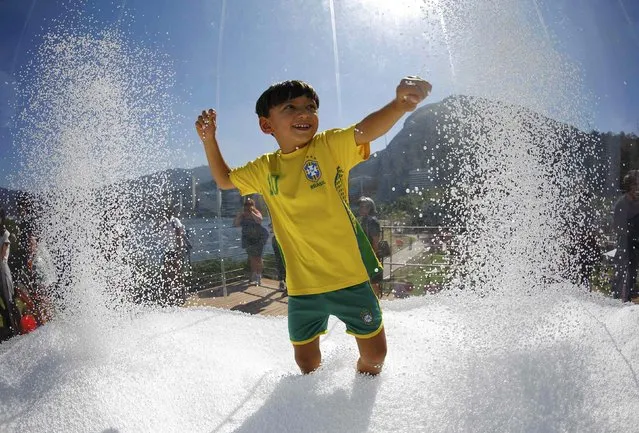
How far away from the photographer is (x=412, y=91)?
1041 mm

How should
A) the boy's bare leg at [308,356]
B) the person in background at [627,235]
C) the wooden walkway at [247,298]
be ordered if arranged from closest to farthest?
the boy's bare leg at [308,356] < the person in background at [627,235] < the wooden walkway at [247,298]

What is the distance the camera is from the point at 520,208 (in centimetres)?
251

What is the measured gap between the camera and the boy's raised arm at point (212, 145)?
60.0 inches

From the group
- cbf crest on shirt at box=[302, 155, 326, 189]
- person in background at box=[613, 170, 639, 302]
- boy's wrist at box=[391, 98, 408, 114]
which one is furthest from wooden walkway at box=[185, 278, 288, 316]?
person in background at box=[613, 170, 639, 302]

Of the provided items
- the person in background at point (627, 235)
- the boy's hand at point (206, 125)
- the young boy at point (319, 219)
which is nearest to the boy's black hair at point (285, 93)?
the young boy at point (319, 219)

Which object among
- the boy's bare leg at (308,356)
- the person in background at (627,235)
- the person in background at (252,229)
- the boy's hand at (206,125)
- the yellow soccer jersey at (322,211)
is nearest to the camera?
the yellow soccer jersey at (322,211)

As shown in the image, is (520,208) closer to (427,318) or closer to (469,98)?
(469,98)

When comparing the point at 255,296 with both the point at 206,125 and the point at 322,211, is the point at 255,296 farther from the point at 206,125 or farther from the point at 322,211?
the point at 322,211

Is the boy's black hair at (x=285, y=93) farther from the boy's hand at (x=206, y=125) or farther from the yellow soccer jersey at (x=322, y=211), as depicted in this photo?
the boy's hand at (x=206, y=125)

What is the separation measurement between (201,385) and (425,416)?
2.96ft

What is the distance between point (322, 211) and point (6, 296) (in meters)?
2.73

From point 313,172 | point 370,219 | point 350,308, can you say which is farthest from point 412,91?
point 370,219

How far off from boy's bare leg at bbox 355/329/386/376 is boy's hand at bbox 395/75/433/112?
80cm

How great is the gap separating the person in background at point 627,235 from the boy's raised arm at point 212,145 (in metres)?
2.75
